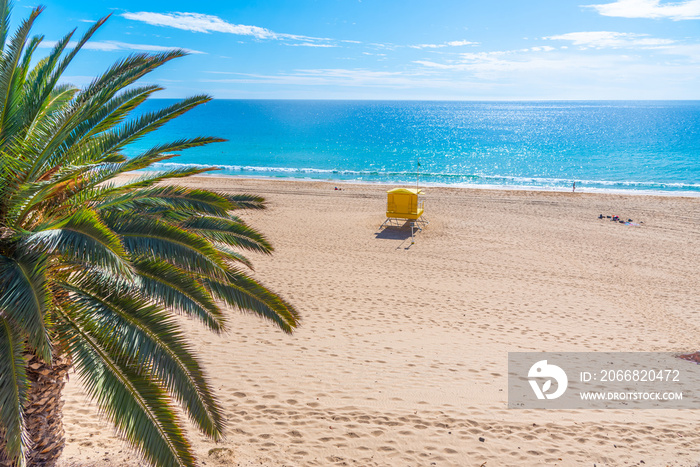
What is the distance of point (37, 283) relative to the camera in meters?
2.87

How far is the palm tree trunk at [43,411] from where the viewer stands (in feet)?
12.3

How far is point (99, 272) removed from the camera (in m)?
3.48

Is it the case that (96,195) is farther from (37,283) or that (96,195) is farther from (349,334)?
(349,334)

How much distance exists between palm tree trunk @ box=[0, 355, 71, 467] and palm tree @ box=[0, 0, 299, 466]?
12mm

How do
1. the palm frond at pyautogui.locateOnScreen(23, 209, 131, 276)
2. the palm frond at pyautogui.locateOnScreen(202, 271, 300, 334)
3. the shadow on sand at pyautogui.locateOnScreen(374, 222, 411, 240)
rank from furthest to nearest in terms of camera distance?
the shadow on sand at pyautogui.locateOnScreen(374, 222, 411, 240), the palm frond at pyautogui.locateOnScreen(202, 271, 300, 334), the palm frond at pyautogui.locateOnScreen(23, 209, 131, 276)

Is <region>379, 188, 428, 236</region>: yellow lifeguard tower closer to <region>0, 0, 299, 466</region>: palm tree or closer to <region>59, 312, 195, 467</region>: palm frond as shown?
<region>0, 0, 299, 466</region>: palm tree

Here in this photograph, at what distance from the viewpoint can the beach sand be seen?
5.34m

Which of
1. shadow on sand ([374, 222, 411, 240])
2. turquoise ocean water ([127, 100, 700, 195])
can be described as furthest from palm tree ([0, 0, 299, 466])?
turquoise ocean water ([127, 100, 700, 195])

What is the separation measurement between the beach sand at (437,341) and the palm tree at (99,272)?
204cm

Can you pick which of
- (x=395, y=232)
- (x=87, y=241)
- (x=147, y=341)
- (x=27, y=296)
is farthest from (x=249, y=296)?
(x=395, y=232)

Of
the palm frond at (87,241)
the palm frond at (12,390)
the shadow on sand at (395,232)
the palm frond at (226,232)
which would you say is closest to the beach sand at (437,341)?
the shadow on sand at (395,232)

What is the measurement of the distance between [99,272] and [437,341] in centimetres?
675

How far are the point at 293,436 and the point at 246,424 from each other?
68 centimetres

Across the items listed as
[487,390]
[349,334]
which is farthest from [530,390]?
[349,334]
